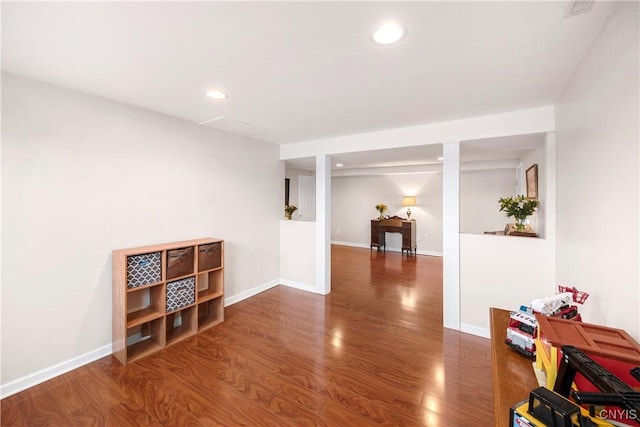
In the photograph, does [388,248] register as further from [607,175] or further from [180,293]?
[607,175]

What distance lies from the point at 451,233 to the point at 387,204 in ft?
14.6

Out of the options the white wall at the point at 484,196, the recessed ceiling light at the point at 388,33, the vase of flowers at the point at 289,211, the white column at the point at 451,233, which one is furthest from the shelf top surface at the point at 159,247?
the white wall at the point at 484,196

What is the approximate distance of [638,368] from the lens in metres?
0.81

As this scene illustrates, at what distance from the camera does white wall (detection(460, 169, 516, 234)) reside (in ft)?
18.6

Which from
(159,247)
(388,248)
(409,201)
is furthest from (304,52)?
(388,248)

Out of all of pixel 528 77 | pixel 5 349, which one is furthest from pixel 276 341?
pixel 528 77

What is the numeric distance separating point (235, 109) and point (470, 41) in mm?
1997

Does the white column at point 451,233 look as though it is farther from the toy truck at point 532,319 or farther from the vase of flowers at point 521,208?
the toy truck at point 532,319

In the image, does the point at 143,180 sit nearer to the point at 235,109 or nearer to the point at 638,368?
the point at 235,109

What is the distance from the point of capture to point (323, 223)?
154 inches

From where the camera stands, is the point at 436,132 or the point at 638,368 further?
the point at 436,132

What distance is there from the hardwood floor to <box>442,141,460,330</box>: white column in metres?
0.23

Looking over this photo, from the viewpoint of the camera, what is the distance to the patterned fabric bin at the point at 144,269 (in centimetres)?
228

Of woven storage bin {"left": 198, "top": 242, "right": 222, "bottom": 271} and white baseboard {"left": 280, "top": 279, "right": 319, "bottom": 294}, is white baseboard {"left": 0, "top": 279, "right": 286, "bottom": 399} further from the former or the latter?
white baseboard {"left": 280, "top": 279, "right": 319, "bottom": 294}
